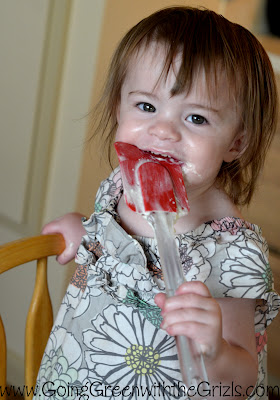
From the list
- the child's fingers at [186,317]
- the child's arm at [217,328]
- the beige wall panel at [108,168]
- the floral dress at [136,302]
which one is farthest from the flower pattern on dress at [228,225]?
the beige wall panel at [108,168]

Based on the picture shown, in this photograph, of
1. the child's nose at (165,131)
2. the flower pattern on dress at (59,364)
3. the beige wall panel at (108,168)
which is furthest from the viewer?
the beige wall panel at (108,168)

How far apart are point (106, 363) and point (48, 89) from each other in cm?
102

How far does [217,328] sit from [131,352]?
0.22 metres

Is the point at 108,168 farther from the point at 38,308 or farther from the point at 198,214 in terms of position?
the point at 198,214

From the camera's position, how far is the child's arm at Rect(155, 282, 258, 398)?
0.66 meters

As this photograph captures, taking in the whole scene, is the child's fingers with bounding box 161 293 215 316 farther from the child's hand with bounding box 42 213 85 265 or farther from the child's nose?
the child's hand with bounding box 42 213 85 265

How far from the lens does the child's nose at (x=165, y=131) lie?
795mm

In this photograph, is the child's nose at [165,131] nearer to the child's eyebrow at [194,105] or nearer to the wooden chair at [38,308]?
the child's eyebrow at [194,105]

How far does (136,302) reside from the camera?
2.83 feet

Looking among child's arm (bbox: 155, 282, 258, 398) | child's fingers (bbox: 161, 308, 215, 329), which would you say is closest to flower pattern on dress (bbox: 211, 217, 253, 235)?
child's arm (bbox: 155, 282, 258, 398)

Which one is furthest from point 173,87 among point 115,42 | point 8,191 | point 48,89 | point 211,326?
point 8,191

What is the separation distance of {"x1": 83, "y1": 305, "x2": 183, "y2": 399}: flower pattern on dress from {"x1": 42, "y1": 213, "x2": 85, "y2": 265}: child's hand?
160mm

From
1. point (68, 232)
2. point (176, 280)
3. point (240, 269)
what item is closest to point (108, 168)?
point (68, 232)

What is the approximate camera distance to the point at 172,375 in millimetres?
856
